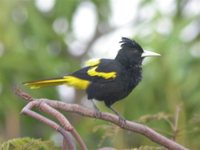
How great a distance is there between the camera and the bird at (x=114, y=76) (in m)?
3.11

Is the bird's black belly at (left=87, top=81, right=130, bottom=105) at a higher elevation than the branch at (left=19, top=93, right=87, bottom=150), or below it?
below

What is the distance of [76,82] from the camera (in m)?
3.06

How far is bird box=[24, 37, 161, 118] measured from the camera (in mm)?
3109

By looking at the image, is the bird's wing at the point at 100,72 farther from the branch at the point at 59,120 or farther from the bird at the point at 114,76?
the branch at the point at 59,120

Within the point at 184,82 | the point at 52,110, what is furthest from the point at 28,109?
the point at 184,82

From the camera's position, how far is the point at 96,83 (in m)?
3.20

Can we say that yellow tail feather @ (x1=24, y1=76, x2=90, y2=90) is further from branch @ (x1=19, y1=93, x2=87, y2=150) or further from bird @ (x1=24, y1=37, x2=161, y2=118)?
branch @ (x1=19, y1=93, x2=87, y2=150)

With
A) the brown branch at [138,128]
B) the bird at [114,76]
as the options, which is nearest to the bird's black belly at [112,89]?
the bird at [114,76]

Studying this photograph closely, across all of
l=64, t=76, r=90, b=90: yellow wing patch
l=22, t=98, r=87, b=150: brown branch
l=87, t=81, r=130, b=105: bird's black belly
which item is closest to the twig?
l=22, t=98, r=87, b=150: brown branch

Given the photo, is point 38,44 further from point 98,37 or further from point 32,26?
point 98,37

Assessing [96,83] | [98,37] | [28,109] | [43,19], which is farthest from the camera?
[98,37]

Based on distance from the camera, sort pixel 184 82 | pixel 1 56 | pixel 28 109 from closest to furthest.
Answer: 1. pixel 28 109
2. pixel 184 82
3. pixel 1 56

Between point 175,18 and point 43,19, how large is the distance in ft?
4.09

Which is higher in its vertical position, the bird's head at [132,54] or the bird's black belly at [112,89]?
the bird's head at [132,54]
